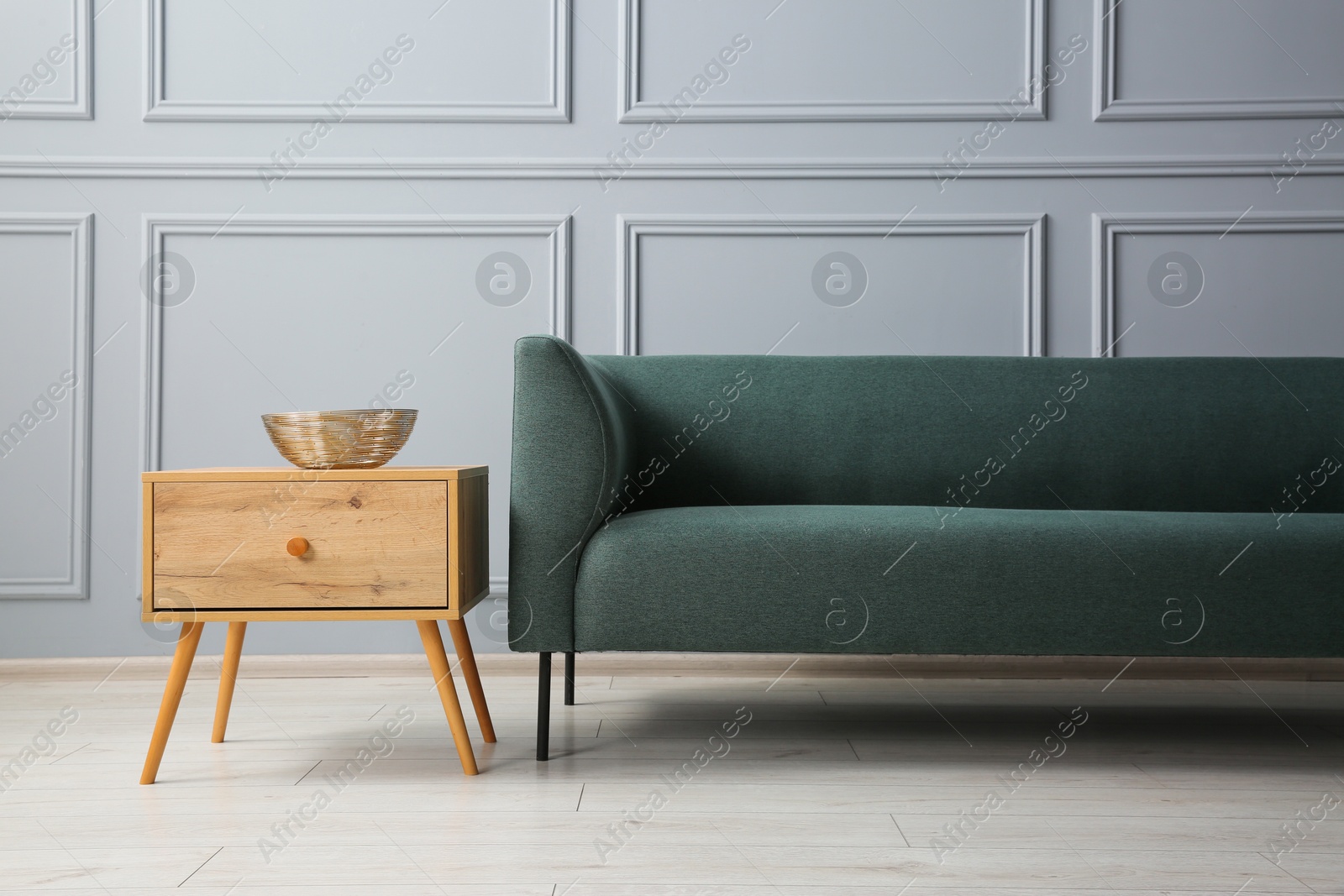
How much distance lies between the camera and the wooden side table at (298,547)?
1.43 metres

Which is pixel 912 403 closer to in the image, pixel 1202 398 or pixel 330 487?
pixel 1202 398

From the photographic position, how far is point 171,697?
4.84 feet

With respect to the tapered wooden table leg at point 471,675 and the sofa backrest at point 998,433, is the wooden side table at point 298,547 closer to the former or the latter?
the tapered wooden table leg at point 471,675

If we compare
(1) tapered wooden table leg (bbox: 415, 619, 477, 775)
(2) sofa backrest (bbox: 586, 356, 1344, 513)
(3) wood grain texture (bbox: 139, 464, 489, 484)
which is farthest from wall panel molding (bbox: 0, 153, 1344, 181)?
(1) tapered wooden table leg (bbox: 415, 619, 477, 775)

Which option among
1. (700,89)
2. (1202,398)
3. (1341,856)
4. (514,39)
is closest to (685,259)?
(700,89)

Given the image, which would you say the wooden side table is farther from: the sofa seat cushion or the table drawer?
the sofa seat cushion

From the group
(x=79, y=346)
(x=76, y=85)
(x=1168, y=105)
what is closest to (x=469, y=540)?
(x=79, y=346)

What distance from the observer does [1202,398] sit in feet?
6.42

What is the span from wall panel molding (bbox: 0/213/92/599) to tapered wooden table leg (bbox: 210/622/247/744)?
0.91 metres

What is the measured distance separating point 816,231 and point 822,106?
317 mm

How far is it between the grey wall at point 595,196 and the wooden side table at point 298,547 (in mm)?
928

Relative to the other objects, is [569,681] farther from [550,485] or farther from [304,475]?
→ [304,475]

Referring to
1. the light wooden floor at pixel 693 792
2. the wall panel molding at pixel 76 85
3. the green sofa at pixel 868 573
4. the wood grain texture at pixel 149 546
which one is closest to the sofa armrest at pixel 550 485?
the green sofa at pixel 868 573

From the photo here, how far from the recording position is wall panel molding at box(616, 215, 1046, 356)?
2381 millimetres
